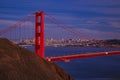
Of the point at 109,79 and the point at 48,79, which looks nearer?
the point at 48,79

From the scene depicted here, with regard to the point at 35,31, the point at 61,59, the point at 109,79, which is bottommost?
the point at 109,79

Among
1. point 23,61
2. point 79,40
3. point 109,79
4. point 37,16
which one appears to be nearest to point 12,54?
point 23,61

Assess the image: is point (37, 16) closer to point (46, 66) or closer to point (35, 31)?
point (35, 31)

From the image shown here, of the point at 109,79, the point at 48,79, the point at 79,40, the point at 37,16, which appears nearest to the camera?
the point at 48,79

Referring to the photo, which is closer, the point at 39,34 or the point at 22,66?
the point at 22,66

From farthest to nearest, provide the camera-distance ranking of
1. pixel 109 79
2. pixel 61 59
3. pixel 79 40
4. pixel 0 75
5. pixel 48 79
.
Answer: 1. pixel 79 40
2. pixel 109 79
3. pixel 61 59
4. pixel 48 79
5. pixel 0 75

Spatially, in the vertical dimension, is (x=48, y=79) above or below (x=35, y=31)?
below

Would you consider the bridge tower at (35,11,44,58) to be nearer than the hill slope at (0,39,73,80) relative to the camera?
No

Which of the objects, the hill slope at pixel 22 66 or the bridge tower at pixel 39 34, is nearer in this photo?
the hill slope at pixel 22 66
